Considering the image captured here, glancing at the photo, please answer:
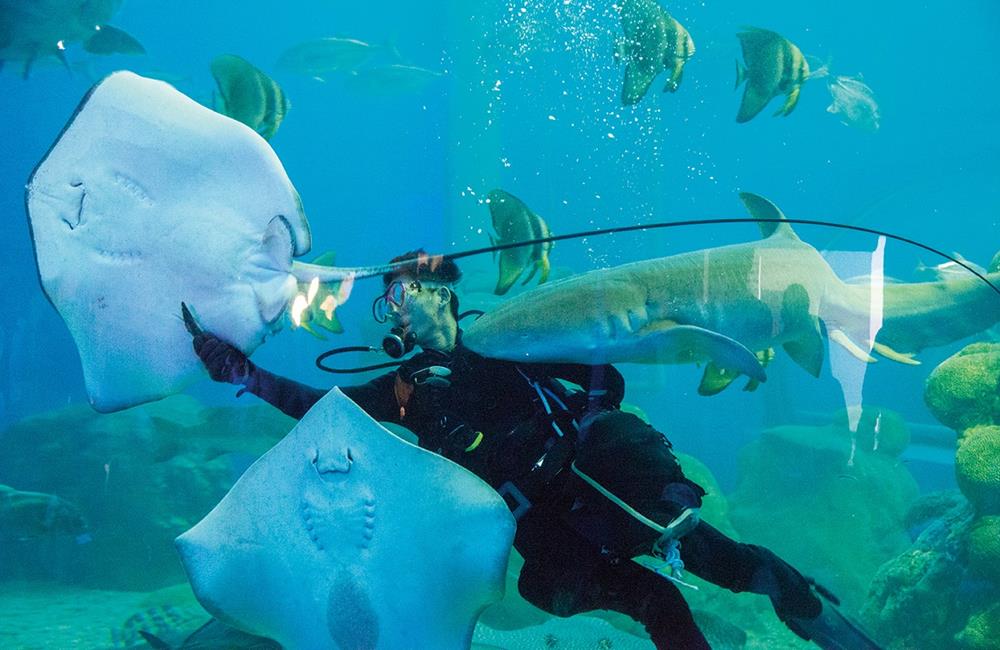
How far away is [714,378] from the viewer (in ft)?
8.21

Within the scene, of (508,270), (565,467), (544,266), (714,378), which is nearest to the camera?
(565,467)

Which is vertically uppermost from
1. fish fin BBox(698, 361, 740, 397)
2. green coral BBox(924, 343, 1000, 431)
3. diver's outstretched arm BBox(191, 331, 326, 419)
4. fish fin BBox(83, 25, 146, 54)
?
fish fin BBox(83, 25, 146, 54)

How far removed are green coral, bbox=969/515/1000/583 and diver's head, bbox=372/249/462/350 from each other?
3.97m

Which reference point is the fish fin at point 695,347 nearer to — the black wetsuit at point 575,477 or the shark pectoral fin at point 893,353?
the black wetsuit at point 575,477

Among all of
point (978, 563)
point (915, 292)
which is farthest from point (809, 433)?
point (915, 292)

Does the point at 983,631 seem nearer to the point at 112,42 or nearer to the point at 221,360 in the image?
the point at 221,360

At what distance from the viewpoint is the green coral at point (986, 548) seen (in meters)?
3.69

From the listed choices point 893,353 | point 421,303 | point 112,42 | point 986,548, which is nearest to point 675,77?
point 893,353

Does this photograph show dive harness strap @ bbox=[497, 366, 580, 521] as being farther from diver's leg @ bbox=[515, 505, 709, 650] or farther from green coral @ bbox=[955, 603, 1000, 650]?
green coral @ bbox=[955, 603, 1000, 650]

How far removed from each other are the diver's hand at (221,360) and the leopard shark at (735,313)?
0.80 metres

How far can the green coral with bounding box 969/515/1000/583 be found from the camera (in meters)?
3.69

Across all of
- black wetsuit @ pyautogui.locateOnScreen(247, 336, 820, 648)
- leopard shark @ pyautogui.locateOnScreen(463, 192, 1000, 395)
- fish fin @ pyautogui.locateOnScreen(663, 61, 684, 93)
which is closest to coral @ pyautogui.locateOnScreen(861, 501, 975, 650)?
leopard shark @ pyautogui.locateOnScreen(463, 192, 1000, 395)

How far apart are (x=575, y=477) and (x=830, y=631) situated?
126 centimetres

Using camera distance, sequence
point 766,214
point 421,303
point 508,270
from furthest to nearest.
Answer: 1. point 508,270
2. point 766,214
3. point 421,303
